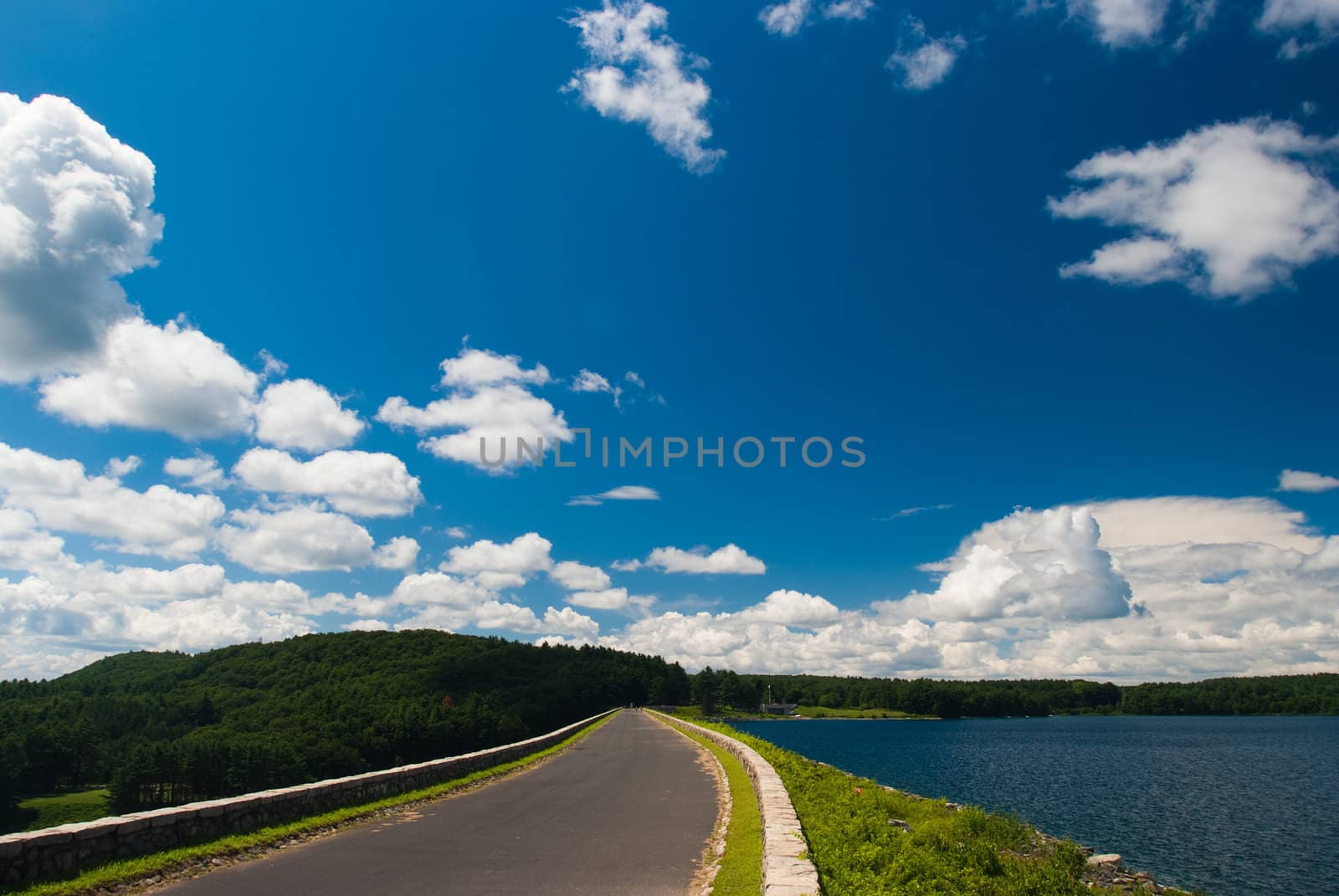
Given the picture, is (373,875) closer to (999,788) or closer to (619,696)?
(999,788)

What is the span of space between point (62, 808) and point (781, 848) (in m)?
121

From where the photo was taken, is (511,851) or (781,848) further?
(511,851)

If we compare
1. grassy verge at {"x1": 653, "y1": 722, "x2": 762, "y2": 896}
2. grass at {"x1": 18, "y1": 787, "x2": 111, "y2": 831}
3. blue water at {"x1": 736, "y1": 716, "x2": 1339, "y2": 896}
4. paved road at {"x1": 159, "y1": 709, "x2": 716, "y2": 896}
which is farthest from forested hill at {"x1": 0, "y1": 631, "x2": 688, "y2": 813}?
grassy verge at {"x1": 653, "y1": 722, "x2": 762, "y2": 896}

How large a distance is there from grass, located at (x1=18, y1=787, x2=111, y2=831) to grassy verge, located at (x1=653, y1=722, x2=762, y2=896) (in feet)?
294

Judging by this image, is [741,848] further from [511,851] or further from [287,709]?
[287,709]

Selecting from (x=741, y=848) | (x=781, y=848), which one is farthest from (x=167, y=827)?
(x=781, y=848)

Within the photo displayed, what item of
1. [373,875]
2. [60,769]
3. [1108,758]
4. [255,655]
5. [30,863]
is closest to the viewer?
[30,863]

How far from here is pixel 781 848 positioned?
34.0 ft

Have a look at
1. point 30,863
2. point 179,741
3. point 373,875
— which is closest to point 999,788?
point 373,875

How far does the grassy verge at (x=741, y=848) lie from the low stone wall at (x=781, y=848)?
214 millimetres

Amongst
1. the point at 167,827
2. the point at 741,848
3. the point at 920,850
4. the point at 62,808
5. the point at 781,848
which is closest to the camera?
the point at 781,848

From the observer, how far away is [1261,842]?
29547 millimetres

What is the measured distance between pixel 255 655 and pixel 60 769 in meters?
43.8

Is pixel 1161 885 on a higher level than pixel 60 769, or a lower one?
higher
